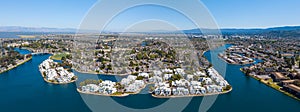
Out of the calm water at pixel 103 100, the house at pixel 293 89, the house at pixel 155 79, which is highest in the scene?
the house at pixel 155 79

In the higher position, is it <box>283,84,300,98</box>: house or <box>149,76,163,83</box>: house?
<box>149,76,163,83</box>: house

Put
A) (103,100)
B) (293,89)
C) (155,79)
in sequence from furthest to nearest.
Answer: (155,79) < (293,89) < (103,100)

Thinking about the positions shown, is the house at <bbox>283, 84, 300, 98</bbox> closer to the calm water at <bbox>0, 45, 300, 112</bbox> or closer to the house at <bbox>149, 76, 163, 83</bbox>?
the calm water at <bbox>0, 45, 300, 112</bbox>

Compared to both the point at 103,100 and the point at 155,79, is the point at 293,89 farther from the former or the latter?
the point at 103,100

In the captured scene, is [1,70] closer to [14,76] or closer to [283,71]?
[14,76]

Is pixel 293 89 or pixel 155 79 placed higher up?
pixel 155 79

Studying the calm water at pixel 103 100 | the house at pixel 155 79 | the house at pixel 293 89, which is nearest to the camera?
the calm water at pixel 103 100

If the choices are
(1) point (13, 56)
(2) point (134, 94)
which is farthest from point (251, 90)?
(1) point (13, 56)

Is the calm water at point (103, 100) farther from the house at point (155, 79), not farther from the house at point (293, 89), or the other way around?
the house at point (155, 79)

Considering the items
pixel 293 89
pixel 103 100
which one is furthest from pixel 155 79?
pixel 293 89

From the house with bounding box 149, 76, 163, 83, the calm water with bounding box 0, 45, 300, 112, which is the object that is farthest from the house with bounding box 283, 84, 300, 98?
the house with bounding box 149, 76, 163, 83

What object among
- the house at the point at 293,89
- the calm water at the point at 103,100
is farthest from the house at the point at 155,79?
the house at the point at 293,89
